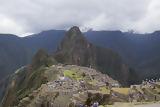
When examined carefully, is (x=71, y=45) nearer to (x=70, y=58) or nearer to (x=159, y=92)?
(x=70, y=58)

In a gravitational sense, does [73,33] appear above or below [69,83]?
above

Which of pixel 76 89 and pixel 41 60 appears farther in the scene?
pixel 41 60

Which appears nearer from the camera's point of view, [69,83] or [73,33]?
[69,83]

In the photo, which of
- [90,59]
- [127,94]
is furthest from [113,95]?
[90,59]

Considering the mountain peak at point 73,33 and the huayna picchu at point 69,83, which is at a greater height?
the mountain peak at point 73,33

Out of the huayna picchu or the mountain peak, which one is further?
the mountain peak

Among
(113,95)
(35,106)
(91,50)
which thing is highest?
(91,50)

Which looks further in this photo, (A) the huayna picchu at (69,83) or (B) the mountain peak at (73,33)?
(B) the mountain peak at (73,33)

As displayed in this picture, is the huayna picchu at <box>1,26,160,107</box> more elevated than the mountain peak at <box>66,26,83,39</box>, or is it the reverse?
the mountain peak at <box>66,26,83,39</box>
